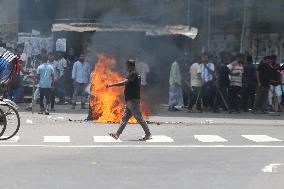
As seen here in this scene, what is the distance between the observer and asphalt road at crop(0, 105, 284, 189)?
943 centimetres

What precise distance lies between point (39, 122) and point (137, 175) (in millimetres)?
8493

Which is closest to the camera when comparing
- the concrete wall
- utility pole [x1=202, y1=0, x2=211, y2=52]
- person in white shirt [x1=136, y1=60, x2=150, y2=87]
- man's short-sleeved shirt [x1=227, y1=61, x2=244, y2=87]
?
man's short-sleeved shirt [x1=227, y1=61, x2=244, y2=87]

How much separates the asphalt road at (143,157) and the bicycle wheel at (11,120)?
0.92ft

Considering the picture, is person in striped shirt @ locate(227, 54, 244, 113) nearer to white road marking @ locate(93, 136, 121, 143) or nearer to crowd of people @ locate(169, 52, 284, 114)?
crowd of people @ locate(169, 52, 284, 114)

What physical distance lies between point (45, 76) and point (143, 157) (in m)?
8.60

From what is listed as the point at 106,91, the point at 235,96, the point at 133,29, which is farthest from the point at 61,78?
the point at 106,91

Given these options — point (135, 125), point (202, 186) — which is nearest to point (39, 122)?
point (135, 125)

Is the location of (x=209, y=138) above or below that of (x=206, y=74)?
below

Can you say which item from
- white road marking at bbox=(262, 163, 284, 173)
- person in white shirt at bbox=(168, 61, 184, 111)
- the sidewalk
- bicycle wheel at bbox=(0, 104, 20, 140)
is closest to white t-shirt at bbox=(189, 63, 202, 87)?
person in white shirt at bbox=(168, 61, 184, 111)

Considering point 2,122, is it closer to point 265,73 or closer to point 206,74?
point 206,74

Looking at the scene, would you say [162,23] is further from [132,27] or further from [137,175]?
[137,175]

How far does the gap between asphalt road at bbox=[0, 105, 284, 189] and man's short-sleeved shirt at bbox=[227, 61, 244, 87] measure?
3.92 m

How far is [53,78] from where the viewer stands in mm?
20172

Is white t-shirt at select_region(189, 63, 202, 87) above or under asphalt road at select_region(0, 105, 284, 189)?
above
